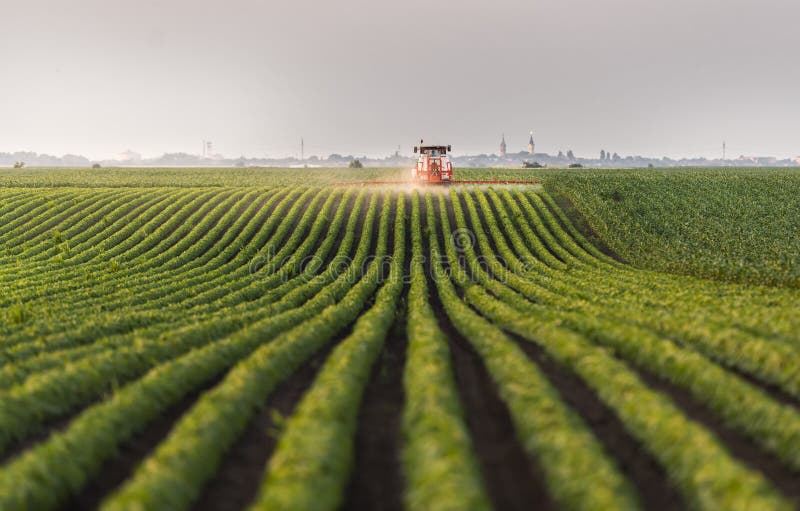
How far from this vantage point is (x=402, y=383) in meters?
12.0

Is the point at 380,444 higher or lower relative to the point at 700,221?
lower

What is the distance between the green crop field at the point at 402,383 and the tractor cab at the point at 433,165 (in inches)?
771

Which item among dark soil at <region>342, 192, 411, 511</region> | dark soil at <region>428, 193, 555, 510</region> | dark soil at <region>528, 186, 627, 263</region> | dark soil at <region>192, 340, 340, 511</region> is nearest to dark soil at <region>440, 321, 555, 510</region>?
dark soil at <region>428, 193, 555, 510</region>

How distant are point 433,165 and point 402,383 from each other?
3848 centimetres

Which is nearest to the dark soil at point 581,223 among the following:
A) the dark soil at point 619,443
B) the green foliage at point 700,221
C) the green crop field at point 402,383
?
the green foliage at point 700,221

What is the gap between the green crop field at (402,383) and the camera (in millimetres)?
7195

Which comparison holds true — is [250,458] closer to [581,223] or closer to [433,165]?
[581,223]

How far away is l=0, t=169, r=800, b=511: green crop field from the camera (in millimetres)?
7195

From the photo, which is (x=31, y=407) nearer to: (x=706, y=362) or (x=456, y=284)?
(x=706, y=362)

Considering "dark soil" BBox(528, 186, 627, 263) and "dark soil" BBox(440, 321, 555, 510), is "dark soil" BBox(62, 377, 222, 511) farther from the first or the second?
"dark soil" BBox(528, 186, 627, 263)

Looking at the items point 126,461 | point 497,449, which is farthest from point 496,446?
point 126,461

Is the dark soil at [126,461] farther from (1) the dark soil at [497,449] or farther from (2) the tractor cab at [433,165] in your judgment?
(2) the tractor cab at [433,165]

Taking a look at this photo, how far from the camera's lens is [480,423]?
9.71 metres

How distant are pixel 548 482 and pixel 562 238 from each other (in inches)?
1184
